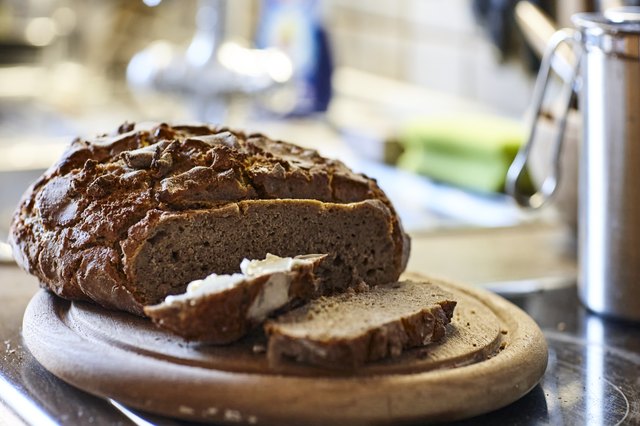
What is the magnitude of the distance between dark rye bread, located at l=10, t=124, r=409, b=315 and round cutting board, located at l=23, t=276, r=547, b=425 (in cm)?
6

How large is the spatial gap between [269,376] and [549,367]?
1.30 ft

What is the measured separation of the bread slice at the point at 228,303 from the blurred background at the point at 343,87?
91 centimetres

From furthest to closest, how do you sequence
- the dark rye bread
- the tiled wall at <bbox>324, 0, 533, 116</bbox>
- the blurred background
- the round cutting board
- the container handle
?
the tiled wall at <bbox>324, 0, 533, 116</bbox> < the blurred background < the container handle < the dark rye bread < the round cutting board

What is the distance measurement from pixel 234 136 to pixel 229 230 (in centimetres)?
15

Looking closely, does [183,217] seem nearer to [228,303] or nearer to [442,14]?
[228,303]

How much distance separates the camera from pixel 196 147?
1.23 metres

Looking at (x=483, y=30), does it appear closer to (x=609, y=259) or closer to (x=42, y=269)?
(x=609, y=259)

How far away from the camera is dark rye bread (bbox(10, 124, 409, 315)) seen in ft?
3.81

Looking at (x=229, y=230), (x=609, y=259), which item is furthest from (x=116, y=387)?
(x=609, y=259)

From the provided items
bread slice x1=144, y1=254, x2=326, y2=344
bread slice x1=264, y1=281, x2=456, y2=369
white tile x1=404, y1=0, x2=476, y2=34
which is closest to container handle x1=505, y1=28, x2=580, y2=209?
bread slice x1=264, y1=281, x2=456, y2=369

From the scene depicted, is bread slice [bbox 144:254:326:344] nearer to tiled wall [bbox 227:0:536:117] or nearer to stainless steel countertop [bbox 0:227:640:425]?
stainless steel countertop [bbox 0:227:640:425]

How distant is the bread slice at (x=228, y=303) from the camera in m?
1.02

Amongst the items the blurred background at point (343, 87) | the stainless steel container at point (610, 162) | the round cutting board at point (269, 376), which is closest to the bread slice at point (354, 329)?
the round cutting board at point (269, 376)

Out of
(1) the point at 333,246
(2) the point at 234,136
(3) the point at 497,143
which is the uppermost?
(2) the point at 234,136
